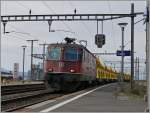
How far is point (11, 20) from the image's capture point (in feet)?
121

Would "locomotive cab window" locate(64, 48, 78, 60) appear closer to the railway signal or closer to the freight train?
the freight train

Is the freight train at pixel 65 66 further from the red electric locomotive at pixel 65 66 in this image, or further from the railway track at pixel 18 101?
the railway track at pixel 18 101

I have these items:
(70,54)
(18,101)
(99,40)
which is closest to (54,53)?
(70,54)

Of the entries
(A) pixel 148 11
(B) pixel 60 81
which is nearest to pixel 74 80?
(B) pixel 60 81

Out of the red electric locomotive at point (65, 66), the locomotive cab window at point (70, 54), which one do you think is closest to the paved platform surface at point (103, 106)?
the red electric locomotive at point (65, 66)

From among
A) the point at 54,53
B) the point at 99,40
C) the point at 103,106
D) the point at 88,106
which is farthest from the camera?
the point at 99,40

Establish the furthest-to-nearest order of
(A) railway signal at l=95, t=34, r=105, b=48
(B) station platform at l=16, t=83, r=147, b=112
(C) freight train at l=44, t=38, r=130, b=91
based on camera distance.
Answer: (A) railway signal at l=95, t=34, r=105, b=48
(C) freight train at l=44, t=38, r=130, b=91
(B) station platform at l=16, t=83, r=147, b=112

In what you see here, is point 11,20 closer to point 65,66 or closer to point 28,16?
point 28,16

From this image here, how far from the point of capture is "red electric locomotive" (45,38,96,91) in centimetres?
3025

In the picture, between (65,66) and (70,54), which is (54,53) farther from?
(65,66)

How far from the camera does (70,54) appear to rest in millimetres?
31375

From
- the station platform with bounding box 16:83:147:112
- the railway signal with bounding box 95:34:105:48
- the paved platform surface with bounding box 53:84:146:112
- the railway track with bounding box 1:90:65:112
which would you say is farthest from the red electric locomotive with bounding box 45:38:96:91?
the paved platform surface with bounding box 53:84:146:112

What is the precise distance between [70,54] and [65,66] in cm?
114

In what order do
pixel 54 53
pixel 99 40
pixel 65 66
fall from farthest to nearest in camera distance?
1. pixel 99 40
2. pixel 54 53
3. pixel 65 66
